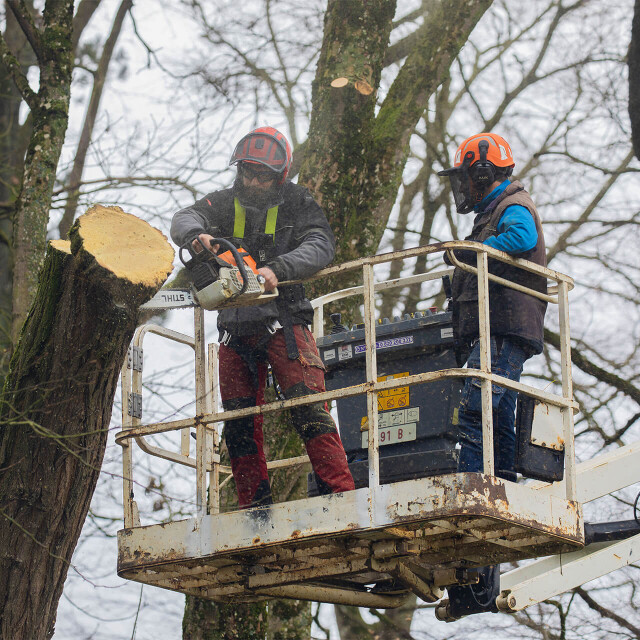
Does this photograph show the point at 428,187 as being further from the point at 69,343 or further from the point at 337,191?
the point at 69,343

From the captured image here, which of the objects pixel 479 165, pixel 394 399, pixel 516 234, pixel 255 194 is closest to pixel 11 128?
pixel 255 194

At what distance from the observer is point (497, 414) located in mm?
5496

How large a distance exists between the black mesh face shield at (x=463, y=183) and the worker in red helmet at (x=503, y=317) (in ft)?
0.65

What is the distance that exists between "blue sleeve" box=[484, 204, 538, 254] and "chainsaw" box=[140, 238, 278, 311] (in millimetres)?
1150

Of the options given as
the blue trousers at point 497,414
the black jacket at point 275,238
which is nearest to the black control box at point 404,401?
the blue trousers at point 497,414

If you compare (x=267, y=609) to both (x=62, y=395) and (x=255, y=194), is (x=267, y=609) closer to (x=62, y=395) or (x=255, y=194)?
(x=255, y=194)

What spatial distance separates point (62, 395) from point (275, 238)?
5.25 feet

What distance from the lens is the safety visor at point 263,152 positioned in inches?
229

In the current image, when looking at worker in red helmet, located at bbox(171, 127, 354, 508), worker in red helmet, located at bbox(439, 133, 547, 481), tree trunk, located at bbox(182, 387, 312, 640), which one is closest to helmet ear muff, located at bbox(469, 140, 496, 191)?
worker in red helmet, located at bbox(439, 133, 547, 481)

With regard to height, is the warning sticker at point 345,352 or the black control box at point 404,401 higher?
the warning sticker at point 345,352

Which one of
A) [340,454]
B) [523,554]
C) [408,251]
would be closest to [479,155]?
[408,251]

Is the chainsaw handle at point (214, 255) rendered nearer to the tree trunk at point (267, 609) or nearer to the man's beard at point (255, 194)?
the man's beard at point (255, 194)

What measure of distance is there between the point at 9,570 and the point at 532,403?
2.59 meters

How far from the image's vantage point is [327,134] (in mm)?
8242
